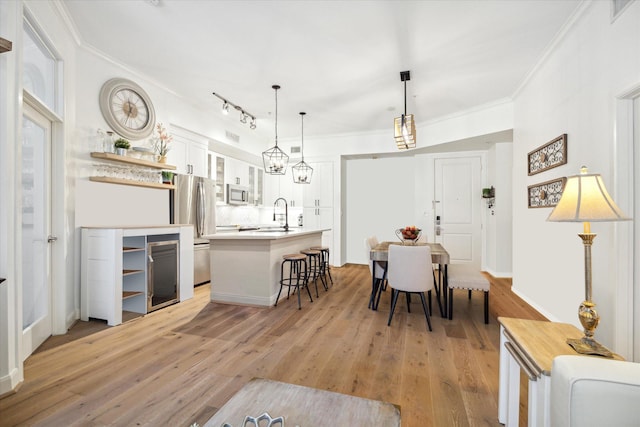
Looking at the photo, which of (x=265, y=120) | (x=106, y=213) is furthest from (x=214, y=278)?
(x=265, y=120)

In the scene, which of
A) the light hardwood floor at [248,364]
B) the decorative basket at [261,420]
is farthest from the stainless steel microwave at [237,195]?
the decorative basket at [261,420]

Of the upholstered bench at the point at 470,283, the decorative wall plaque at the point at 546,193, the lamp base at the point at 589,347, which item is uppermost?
the decorative wall plaque at the point at 546,193

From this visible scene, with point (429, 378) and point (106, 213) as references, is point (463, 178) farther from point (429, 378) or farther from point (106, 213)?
point (106, 213)

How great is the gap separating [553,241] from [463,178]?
10.8 feet

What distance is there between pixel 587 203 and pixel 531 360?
0.72 metres

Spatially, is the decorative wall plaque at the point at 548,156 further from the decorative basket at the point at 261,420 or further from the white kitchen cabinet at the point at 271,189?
the white kitchen cabinet at the point at 271,189

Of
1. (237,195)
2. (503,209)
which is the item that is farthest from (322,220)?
(503,209)

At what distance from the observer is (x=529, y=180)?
385 centimetres

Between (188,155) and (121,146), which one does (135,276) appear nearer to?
(121,146)

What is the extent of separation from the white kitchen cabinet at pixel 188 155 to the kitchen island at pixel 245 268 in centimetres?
158

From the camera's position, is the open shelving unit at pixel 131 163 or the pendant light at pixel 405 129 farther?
the pendant light at pixel 405 129

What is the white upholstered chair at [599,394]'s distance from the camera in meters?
0.90

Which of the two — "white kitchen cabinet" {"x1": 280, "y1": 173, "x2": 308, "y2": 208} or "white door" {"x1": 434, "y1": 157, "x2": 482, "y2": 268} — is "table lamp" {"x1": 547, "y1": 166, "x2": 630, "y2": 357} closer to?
"white door" {"x1": 434, "y1": 157, "x2": 482, "y2": 268}

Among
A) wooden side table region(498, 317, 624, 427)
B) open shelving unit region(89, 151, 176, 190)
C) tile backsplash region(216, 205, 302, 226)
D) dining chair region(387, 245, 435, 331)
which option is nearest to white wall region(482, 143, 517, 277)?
dining chair region(387, 245, 435, 331)
